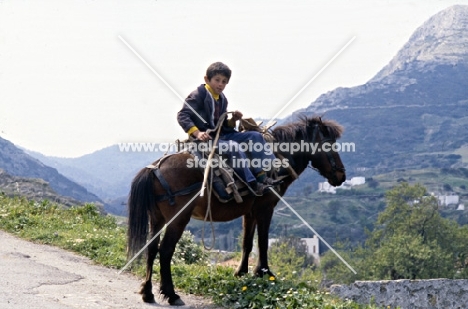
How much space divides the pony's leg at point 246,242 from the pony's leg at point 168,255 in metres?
1.45

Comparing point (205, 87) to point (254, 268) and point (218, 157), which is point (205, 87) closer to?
point (218, 157)

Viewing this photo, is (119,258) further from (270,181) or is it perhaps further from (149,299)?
(270,181)

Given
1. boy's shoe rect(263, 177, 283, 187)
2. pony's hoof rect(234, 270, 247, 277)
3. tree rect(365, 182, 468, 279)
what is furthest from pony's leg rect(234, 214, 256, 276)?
tree rect(365, 182, 468, 279)

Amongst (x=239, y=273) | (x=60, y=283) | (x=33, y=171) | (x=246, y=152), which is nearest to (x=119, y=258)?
(x=60, y=283)

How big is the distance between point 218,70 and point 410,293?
10.1m

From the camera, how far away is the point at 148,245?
8.19 m

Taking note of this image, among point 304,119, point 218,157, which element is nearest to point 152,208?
point 218,157

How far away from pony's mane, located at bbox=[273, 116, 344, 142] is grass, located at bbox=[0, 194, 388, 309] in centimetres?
206

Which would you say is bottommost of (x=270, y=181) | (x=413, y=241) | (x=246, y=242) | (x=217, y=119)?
(x=413, y=241)

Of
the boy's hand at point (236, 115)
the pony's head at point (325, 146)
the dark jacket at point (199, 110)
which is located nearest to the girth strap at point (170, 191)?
the dark jacket at point (199, 110)

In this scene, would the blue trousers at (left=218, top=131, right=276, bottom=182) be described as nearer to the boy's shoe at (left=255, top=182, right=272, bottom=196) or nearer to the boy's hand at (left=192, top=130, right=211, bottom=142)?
the boy's shoe at (left=255, top=182, right=272, bottom=196)

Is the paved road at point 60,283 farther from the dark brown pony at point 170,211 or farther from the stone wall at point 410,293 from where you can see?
the stone wall at point 410,293

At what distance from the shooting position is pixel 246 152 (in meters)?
8.55

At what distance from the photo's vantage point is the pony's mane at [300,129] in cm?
Answer: 959
